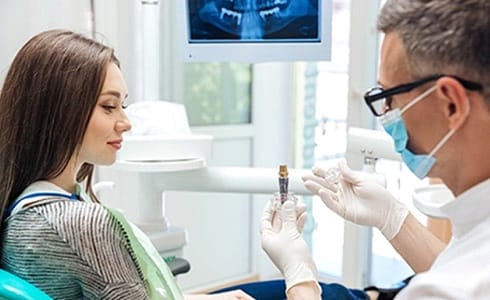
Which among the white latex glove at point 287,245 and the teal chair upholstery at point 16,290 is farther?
the white latex glove at point 287,245

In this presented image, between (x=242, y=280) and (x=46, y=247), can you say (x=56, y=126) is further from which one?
(x=242, y=280)

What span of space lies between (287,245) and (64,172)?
0.52 metres

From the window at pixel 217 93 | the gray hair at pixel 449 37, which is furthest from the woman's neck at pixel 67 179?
the window at pixel 217 93

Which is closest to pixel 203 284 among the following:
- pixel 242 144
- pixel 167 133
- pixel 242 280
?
pixel 242 280

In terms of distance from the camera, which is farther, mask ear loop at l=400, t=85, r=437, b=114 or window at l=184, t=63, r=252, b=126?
window at l=184, t=63, r=252, b=126

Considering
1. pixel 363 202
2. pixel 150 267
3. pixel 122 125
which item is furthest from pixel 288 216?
pixel 122 125

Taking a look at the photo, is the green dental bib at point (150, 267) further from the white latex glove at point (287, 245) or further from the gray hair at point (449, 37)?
the gray hair at point (449, 37)

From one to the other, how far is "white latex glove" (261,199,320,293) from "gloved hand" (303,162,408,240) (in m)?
0.11

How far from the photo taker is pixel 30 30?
85.2 inches

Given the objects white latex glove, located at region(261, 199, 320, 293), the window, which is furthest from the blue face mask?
the window

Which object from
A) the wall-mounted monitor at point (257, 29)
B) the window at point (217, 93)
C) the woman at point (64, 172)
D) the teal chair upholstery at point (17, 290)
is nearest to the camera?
the teal chair upholstery at point (17, 290)

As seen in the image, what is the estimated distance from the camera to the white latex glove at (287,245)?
134 centimetres

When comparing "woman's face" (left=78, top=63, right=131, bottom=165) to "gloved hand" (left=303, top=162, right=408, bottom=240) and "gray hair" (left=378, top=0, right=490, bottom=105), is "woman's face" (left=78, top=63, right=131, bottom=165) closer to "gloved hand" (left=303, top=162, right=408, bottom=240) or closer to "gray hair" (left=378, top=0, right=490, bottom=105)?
"gloved hand" (left=303, top=162, right=408, bottom=240)

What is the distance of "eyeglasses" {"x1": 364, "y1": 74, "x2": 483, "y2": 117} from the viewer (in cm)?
86
